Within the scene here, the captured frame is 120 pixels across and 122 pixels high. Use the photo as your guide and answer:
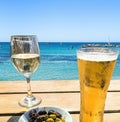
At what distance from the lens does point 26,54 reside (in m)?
1.19

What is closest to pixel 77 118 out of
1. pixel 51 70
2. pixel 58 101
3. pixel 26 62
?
pixel 58 101

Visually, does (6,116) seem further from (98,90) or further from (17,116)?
(98,90)

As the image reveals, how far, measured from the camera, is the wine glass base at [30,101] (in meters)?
1.10

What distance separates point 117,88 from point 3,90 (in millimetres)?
602

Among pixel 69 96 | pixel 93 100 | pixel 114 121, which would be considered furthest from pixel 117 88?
pixel 93 100

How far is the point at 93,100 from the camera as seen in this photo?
32.1 inches

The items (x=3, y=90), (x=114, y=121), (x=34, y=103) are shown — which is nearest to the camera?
(x=114, y=121)

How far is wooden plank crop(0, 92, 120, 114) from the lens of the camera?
1.04 m

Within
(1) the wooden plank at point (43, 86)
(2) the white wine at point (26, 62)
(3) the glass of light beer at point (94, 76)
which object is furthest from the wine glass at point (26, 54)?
(3) the glass of light beer at point (94, 76)

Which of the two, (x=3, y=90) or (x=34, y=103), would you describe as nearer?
(x=34, y=103)

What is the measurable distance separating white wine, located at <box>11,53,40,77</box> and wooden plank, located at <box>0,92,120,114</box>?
0.13m

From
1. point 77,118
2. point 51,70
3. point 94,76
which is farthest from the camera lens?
point 51,70

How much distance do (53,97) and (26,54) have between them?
0.24 m

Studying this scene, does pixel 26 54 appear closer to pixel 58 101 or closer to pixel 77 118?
pixel 58 101
